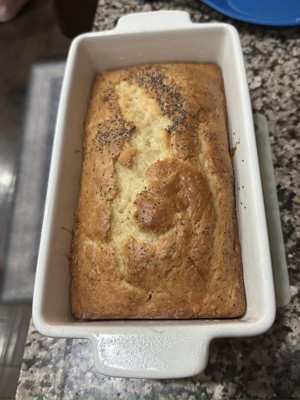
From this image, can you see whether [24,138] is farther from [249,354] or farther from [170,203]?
[249,354]

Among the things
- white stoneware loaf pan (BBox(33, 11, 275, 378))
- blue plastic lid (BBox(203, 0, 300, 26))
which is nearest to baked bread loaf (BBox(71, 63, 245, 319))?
white stoneware loaf pan (BBox(33, 11, 275, 378))

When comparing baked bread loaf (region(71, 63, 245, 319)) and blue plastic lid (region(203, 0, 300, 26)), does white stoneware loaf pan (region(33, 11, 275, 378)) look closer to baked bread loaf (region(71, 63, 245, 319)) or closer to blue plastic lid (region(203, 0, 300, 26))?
baked bread loaf (region(71, 63, 245, 319))

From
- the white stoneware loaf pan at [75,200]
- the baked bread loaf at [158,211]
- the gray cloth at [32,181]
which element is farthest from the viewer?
the gray cloth at [32,181]

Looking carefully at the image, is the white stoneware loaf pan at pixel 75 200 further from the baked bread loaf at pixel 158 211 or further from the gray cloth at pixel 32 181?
the gray cloth at pixel 32 181

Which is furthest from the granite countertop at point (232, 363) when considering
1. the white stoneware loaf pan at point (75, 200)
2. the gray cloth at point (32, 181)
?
the gray cloth at point (32, 181)

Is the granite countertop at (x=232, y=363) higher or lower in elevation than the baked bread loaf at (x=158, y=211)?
lower

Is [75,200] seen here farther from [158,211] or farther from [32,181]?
[32,181]
